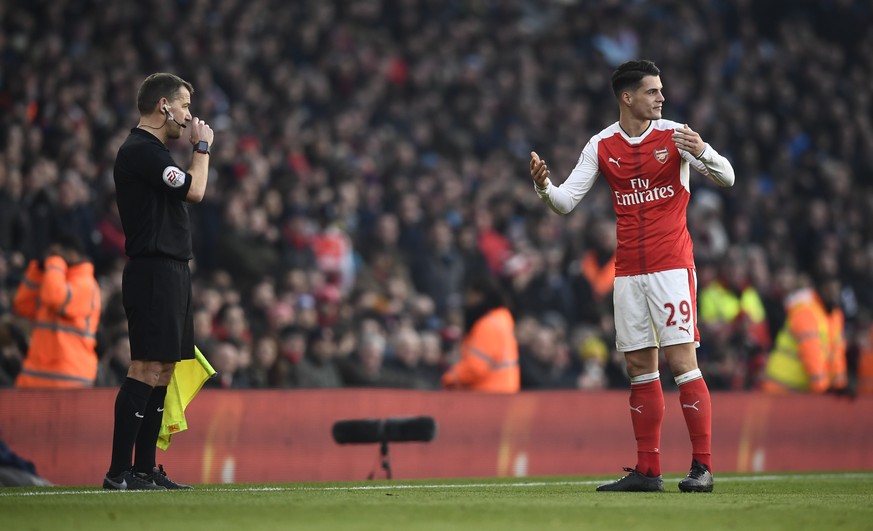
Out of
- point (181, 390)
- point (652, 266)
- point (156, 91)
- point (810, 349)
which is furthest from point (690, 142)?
point (810, 349)

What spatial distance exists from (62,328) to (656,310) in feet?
15.9

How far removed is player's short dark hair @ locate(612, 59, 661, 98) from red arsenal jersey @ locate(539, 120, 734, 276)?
266 mm

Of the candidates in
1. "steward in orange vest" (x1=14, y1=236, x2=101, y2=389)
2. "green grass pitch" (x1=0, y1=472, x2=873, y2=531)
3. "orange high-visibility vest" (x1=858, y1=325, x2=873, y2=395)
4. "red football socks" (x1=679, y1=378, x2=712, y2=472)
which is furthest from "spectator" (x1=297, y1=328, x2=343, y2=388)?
"orange high-visibility vest" (x1=858, y1=325, x2=873, y2=395)

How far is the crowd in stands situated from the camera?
13812mm

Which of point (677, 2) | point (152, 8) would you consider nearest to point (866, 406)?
point (152, 8)

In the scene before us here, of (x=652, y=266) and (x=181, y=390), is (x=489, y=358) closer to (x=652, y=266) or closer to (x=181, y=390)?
(x=181, y=390)

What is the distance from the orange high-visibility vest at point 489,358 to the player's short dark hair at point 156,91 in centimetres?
514

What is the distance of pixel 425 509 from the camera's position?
6387 mm

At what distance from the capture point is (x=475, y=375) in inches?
491

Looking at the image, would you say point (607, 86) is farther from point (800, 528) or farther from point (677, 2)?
point (800, 528)

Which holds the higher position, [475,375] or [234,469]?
[475,375]

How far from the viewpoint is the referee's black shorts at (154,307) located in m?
7.50

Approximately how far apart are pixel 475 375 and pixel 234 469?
265 cm

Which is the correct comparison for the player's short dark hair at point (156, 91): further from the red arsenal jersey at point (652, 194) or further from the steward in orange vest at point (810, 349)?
the steward in orange vest at point (810, 349)
